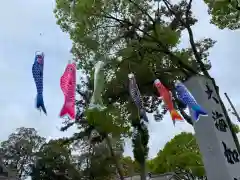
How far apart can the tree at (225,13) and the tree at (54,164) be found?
12.5m

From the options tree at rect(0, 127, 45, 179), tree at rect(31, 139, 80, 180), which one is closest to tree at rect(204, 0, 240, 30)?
tree at rect(31, 139, 80, 180)

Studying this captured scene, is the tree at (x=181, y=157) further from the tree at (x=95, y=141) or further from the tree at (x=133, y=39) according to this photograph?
the tree at (x=133, y=39)

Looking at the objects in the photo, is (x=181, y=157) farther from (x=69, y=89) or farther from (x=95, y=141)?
(x=69, y=89)

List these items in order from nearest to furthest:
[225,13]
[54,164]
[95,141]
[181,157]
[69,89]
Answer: [69,89] → [225,13] → [95,141] → [54,164] → [181,157]

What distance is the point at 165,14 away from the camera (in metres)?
11.3

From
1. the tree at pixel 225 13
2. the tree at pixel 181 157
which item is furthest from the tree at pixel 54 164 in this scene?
the tree at pixel 225 13

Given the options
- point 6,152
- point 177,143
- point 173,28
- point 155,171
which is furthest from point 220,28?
point 6,152

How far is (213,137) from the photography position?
7.14 m

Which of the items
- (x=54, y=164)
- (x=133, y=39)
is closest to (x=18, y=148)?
(x=54, y=164)

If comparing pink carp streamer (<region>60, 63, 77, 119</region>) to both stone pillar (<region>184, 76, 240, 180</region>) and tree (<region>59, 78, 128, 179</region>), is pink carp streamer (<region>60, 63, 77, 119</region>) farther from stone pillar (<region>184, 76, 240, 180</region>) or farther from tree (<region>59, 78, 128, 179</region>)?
tree (<region>59, 78, 128, 179</region>)

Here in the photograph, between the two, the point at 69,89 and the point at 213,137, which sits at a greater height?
the point at 69,89

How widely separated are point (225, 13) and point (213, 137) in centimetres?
449

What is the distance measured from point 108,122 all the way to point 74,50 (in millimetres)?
4455

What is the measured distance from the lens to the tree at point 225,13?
30.7 feet
